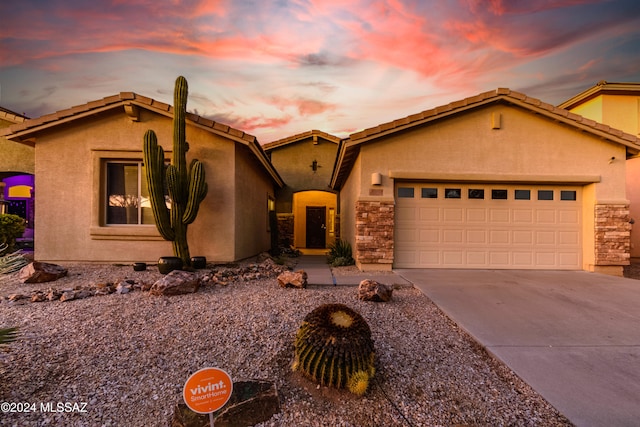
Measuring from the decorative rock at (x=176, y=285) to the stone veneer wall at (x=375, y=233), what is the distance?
3.75 metres

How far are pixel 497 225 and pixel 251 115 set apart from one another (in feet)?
34.3

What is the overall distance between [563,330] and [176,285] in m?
5.51

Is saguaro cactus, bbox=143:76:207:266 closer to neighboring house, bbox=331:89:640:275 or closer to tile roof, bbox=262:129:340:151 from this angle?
neighboring house, bbox=331:89:640:275

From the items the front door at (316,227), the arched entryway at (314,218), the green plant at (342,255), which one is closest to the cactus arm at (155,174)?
the green plant at (342,255)

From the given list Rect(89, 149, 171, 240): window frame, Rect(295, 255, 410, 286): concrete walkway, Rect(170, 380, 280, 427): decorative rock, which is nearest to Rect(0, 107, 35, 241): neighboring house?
Rect(89, 149, 171, 240): window frame

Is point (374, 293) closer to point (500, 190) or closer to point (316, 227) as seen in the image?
point (500, 190)

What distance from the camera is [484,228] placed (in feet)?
23.7

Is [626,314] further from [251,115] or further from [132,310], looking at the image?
[251,115]

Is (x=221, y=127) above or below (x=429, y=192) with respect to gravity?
above

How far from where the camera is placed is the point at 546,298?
4.74 m

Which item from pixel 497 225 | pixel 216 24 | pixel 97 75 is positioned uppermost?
pixel 216 24

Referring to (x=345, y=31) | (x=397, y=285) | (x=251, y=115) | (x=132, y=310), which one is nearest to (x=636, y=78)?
(x=345, y=31)

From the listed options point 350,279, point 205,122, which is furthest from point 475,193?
point 205,122

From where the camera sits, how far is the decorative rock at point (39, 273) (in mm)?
5359
